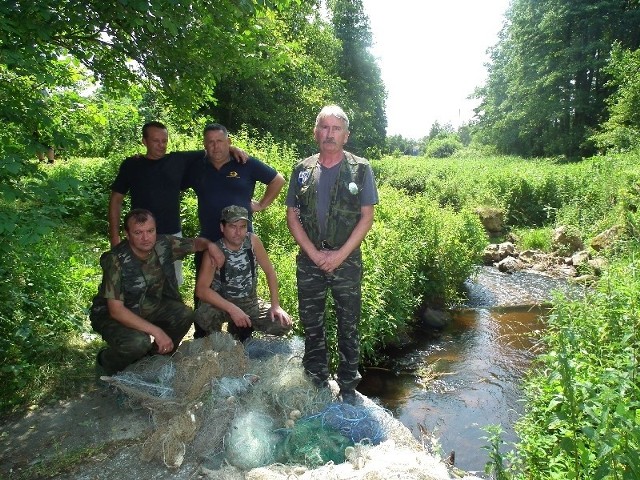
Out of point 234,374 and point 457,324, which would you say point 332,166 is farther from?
point 457,324

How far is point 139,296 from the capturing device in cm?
355

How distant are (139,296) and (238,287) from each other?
804mm

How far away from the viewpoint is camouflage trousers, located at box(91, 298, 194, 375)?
11.1ft

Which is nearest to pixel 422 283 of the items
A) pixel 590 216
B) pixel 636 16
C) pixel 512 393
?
pixel 512 393

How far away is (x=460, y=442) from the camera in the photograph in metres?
4.71

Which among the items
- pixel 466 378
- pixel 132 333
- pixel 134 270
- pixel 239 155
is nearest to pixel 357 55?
pixel 466 378

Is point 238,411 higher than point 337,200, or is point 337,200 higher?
point 337,200

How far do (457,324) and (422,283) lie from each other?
113cm

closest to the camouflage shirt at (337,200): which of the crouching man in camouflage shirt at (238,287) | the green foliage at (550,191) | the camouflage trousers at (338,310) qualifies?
the camouflage trousers at (338,310)

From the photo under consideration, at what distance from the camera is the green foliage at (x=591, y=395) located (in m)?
1.98

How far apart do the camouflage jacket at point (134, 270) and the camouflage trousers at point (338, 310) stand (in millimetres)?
1196

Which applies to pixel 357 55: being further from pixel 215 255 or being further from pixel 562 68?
pixel 215 255

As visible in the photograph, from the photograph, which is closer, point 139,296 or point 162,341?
point 162,341

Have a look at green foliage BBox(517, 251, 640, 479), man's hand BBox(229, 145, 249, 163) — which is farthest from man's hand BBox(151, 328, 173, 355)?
green foliage BBox(517, 251, 640, 479)
